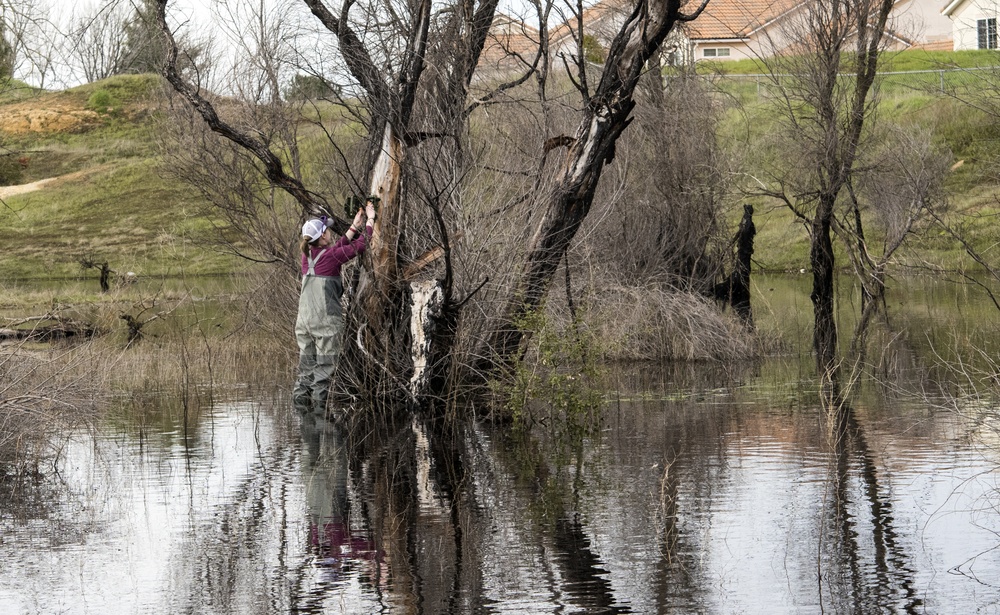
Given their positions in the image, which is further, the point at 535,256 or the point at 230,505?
the point at 535,256

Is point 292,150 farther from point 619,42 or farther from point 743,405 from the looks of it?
point 743,405

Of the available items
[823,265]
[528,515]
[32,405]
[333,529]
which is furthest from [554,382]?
[823,265]

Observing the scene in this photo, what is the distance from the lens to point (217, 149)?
60.4 feet

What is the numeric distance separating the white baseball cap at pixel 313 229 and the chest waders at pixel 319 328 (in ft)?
0.62

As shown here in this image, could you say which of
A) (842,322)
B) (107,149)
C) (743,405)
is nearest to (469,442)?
(743,405)

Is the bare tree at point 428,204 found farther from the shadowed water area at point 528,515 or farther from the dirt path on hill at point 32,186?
the dirt path on hill at point 32,186

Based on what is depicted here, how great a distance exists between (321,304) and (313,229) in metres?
0.76

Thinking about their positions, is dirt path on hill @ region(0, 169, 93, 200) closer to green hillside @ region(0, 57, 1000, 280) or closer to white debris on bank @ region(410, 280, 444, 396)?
green hillside @ region(0, 57, 1000, 280)

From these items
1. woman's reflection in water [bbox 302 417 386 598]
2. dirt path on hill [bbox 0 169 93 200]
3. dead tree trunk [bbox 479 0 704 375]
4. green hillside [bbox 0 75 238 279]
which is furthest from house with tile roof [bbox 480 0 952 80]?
dirt path on hill [bbox 0 169 93 200]

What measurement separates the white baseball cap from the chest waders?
7.5 inches

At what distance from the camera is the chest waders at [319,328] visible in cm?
1349

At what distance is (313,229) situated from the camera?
530 inches

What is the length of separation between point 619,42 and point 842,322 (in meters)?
11.9

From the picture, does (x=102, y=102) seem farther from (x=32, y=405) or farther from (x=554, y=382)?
(x=32, y=405)
